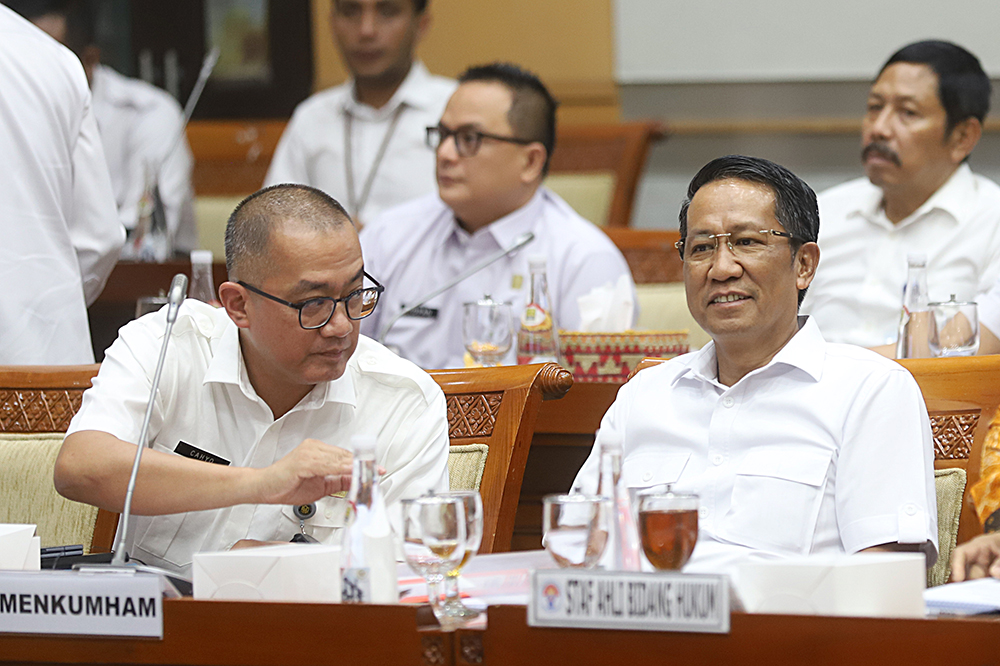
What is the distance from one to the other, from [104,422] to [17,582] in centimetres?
51

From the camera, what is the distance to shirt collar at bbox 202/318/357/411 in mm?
1838

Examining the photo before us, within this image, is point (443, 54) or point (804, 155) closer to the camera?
point (804, 155)

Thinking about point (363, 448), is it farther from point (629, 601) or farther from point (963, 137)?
point (963, 137)

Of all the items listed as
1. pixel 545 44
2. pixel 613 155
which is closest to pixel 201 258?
pixel 613 155

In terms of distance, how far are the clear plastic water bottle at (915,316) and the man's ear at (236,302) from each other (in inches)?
50.5

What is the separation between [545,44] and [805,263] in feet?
10.4

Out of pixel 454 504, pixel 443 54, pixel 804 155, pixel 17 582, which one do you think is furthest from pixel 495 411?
pixel 443 54

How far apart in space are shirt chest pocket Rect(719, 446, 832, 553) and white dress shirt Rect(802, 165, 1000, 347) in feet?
4.22

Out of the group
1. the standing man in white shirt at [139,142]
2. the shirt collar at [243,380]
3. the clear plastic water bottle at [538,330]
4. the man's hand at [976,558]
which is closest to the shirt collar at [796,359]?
the man's hand at [976,558]

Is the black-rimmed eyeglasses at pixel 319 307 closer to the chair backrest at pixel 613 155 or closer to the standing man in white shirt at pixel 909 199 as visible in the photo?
the standing man in white shirt at pixel 909 199

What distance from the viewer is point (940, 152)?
3080 mm

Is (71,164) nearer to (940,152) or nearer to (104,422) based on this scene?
(104,422)

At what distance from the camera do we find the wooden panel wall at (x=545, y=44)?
4.76m

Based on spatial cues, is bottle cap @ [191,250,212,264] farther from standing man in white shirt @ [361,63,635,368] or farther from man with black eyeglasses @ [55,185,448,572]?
man with black eyeglasses @ [55,185,448,572]
